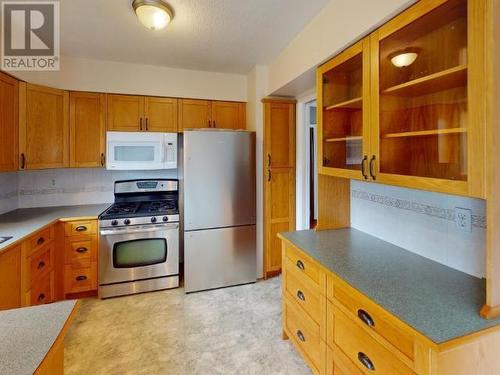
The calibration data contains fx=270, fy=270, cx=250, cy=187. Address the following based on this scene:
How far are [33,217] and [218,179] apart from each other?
5.94 ft

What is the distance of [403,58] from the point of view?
4.66 ft

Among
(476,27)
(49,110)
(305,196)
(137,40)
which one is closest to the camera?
(476,27)

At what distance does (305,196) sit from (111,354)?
2.40 m

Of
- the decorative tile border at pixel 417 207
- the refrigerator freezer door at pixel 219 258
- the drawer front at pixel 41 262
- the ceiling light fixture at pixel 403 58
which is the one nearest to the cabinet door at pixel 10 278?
Result: the drawer front at pixel 41 262

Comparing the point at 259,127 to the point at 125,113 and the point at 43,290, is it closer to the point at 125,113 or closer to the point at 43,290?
the point at 125,113

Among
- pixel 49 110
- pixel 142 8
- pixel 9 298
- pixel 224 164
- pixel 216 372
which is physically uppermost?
pixel 142 8

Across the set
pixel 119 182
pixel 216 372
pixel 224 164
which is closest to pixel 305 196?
pixel 224 164

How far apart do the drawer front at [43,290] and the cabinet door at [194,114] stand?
201 cm

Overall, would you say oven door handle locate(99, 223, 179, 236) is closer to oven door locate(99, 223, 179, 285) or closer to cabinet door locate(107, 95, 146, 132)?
oven door locate(99, 223, 179, 285)

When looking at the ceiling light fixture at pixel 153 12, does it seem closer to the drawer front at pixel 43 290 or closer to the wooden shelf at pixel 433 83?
the wooden shelf at pixel 433 83

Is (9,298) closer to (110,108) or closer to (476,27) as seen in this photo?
(110,108)

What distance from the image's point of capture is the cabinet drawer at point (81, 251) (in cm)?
269

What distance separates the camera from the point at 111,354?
1977 millimetres

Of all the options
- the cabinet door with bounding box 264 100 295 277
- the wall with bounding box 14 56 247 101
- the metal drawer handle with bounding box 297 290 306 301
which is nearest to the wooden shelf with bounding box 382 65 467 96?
the metal drawer handle with bounding box 297 290 306 301
